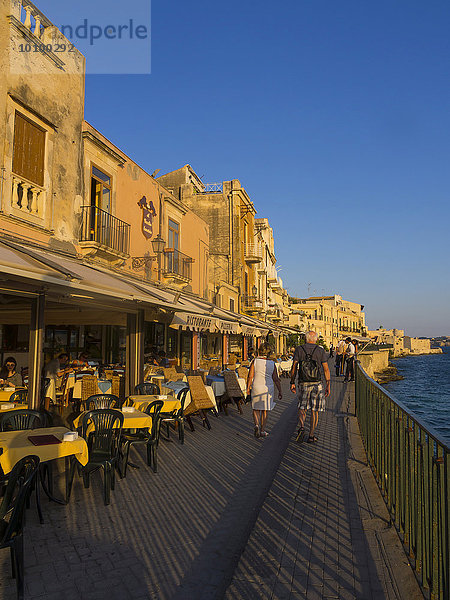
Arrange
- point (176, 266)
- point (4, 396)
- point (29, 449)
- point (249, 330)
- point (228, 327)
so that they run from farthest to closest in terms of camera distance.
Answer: point (176, 266) → point (249, 330) → point (228, 327) → point (4, 396) → point (29, 449)

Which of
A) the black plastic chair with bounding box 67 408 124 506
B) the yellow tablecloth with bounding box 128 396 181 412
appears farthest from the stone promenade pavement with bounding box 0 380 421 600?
the yellow tablecloth with bounding box 128 396 181 412

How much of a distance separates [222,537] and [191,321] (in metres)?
6.52

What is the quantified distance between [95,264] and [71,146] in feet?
9.85

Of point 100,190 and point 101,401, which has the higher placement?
point 100,190

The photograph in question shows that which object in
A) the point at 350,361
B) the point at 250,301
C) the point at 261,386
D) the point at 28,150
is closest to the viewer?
the point at 261,386

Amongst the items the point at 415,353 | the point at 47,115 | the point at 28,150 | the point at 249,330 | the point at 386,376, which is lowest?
the point at 415,353

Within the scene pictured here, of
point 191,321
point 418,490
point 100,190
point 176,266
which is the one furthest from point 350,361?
point 418,490

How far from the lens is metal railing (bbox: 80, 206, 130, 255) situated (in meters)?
11.3

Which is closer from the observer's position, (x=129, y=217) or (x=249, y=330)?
(x=129, y=217)

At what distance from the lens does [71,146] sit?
11016 mm

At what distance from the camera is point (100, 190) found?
1264 centimetres

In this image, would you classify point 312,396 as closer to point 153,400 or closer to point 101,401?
point 153,400

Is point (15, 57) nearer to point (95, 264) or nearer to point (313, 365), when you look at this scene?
point (95, 264)

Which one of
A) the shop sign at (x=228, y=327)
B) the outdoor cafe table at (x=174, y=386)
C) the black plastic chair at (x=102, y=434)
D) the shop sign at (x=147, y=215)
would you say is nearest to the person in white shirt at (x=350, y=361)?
the shop sign at (x=228, y=327)
